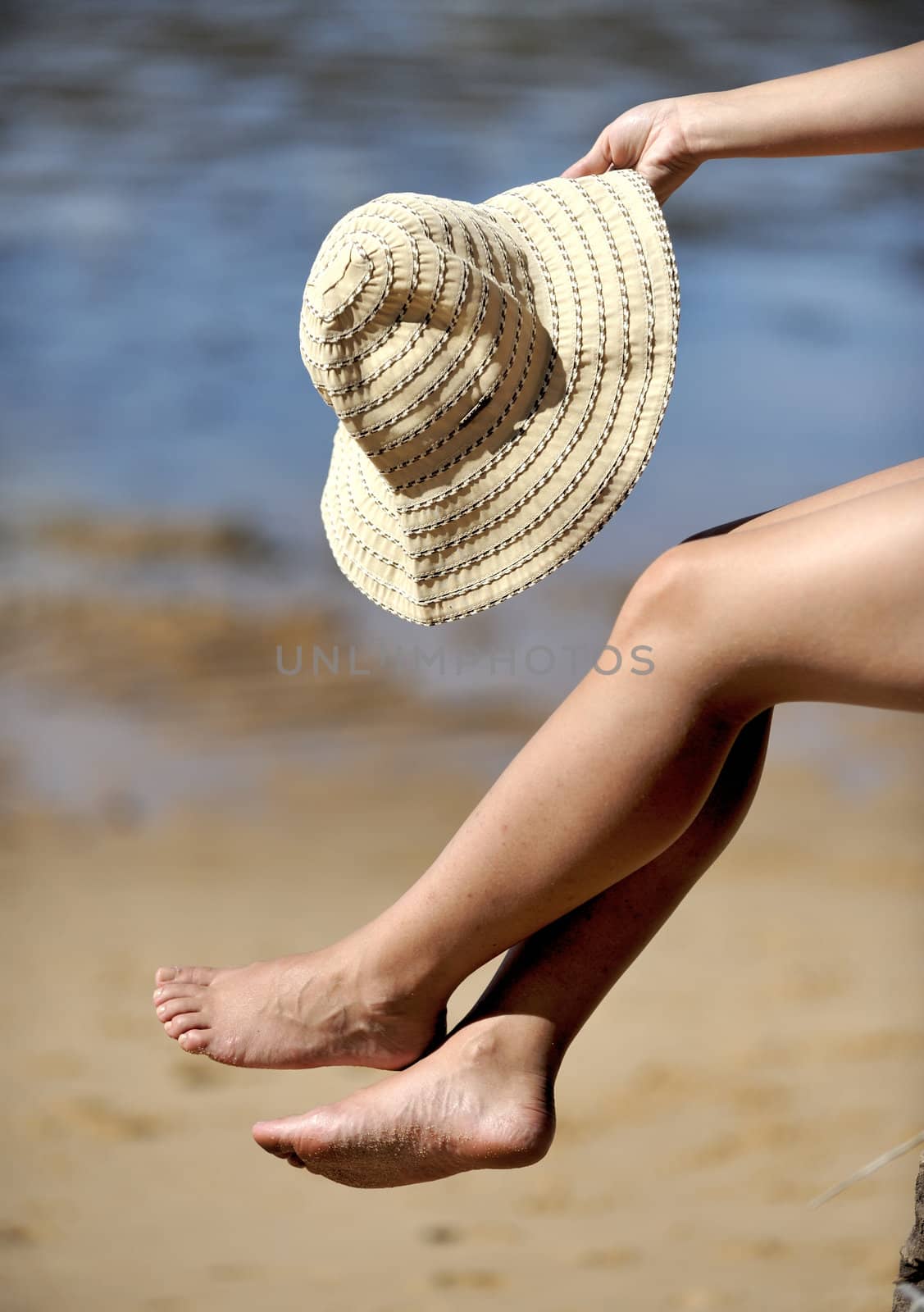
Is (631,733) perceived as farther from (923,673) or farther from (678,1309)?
(678,1309)

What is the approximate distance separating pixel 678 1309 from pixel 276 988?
1149mm

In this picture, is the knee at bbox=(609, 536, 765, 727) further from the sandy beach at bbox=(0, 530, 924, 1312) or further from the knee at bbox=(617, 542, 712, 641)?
the sandy beach at bbox=(0, 530, 924, 1312)

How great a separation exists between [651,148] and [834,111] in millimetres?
165

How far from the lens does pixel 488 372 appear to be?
883 mm

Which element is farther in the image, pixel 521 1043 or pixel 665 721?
pixel 521 1043

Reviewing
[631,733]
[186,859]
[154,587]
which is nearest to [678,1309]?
[631,733]

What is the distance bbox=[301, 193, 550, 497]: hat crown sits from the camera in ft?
2.86

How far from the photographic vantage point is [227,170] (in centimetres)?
480

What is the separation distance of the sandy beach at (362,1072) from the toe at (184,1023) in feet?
3.32

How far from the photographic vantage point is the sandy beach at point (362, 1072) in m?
1.93

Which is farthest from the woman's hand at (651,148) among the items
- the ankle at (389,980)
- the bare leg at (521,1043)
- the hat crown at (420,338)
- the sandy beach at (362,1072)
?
the sandy beach at (362,1072)

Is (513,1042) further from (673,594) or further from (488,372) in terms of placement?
(488,372)

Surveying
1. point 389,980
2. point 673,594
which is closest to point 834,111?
point 673,594

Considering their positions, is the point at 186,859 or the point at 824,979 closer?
the point at 824,979
